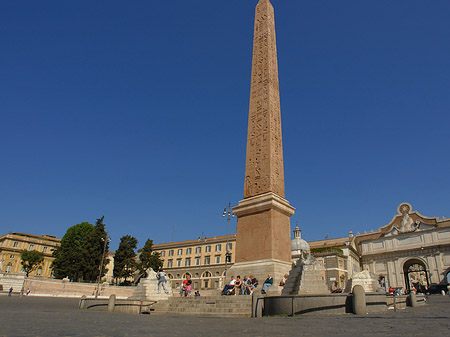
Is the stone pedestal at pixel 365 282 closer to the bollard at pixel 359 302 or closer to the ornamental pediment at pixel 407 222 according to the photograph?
the bollard at pixel 359 302

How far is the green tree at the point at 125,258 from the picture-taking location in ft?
131

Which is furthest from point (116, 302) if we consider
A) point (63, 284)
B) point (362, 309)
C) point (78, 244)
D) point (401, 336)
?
point (78, 244)

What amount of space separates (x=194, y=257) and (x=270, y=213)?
44.6 meters

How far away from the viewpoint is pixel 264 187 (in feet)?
40.8

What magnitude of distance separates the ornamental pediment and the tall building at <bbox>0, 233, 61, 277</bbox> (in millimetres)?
50442

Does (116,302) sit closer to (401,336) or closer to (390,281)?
(401,336)

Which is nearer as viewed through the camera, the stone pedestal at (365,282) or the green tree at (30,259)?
the stone pedestal at (365,282)

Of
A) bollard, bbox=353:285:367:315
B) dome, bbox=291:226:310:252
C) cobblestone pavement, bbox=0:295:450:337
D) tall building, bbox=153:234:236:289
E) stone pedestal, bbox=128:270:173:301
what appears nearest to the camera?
cobblestone pavement, bbox=0:295:450:337

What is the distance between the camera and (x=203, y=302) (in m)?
10.6

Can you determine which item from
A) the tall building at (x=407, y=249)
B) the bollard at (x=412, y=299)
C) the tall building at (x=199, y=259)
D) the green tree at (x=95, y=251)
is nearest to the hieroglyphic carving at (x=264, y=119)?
the bollard at (x=412, y=299)

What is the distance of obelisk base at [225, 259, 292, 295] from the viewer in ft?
34.5

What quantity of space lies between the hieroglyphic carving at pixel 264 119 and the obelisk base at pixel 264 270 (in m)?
2.58

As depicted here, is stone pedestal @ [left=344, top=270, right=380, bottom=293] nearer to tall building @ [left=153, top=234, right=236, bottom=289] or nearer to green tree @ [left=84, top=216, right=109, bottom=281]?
green tree @ [left=84, top=216, right=109, bottom=281]

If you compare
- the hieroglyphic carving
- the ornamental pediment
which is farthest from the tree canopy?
the ornamental pediment
